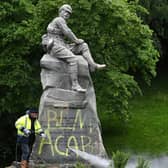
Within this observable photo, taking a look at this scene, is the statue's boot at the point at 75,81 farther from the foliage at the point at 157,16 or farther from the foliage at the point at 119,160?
the foliage at the point at 157,16

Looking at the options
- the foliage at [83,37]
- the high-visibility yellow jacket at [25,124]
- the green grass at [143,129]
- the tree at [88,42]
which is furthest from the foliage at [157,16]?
the high-visibility yellow jacket at [25,124]

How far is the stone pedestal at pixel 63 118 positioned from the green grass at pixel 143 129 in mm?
5882

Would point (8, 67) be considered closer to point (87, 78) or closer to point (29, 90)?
point (29, 90)

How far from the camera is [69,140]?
1497 cm

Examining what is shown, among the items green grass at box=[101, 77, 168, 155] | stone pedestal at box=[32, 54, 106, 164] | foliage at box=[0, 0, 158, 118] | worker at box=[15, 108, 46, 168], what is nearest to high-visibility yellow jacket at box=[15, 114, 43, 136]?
worker at box=[15, 108, 46, 168]

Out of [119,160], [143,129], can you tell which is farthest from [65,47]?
[143,129]

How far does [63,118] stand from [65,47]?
1.69 meters

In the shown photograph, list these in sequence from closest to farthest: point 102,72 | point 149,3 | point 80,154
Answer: point 80,154, point 102,72, point 149,3

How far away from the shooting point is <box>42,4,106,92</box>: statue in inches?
589

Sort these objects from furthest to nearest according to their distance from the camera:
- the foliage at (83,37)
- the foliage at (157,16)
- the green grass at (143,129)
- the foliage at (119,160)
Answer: the foliage at (157,16) → the green grass at (143,129) → the foliage at (83,37) → the foliage at (119,160)

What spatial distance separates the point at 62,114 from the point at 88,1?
5366 mm

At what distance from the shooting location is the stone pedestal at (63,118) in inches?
587

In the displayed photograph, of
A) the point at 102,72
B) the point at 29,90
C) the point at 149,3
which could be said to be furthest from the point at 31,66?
the point at 149,3

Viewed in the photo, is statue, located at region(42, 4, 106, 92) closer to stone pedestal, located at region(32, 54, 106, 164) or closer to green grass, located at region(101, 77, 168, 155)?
stone pedestal, located at region(32, 54, 106, 164)
